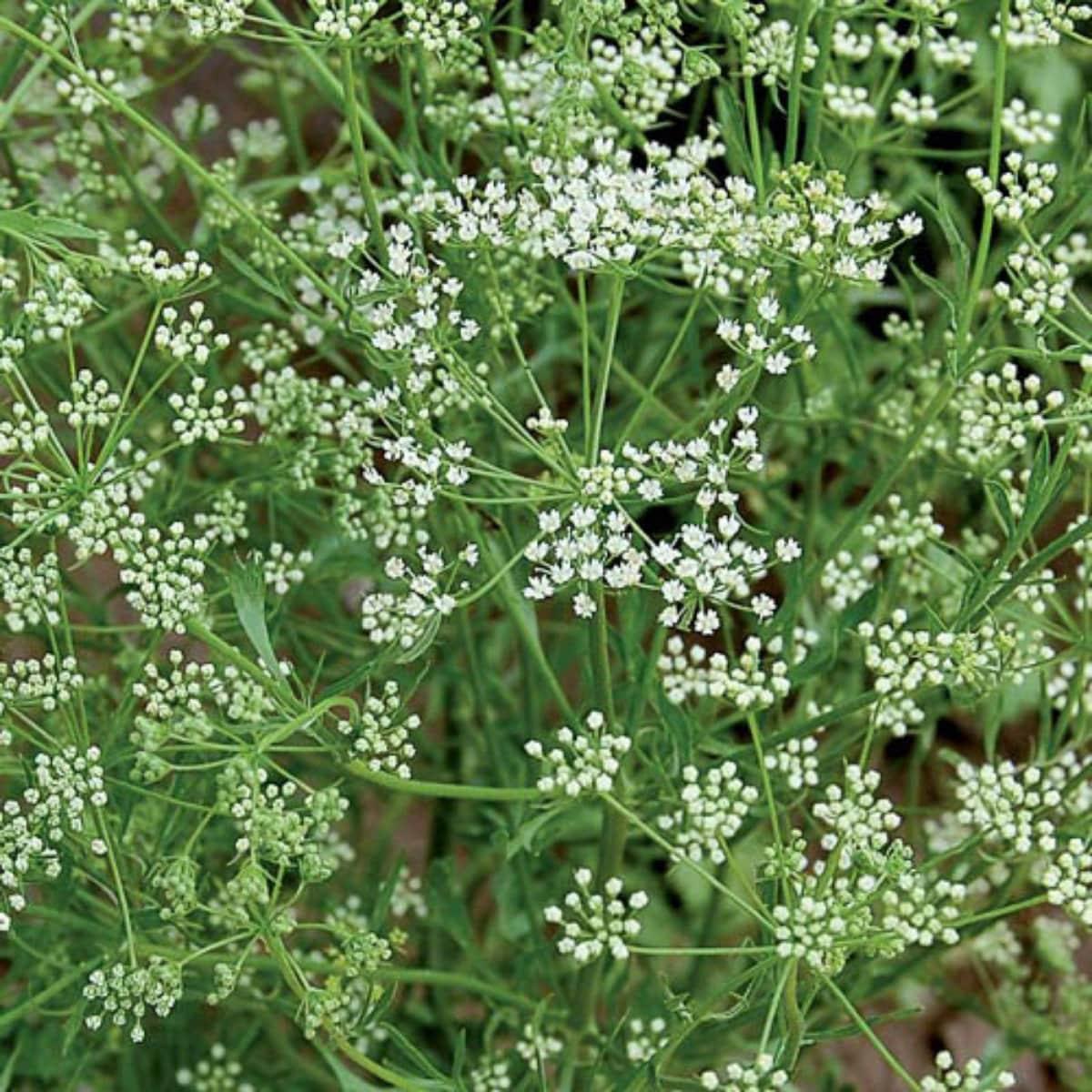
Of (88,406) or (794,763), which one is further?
(794,763)

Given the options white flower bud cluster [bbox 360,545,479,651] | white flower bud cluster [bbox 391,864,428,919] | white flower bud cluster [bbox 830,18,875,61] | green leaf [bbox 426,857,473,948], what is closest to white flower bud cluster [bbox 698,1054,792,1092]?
white flower bud cluster [bbox 360,545,479,651]

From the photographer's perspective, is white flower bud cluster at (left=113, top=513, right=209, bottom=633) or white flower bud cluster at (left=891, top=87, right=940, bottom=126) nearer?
white flower bud cluster at (left=113, top=513, right=209, bottom=633)

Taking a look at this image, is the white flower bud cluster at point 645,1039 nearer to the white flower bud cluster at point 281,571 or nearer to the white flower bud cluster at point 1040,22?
the white flower bud cluster at point 281,571

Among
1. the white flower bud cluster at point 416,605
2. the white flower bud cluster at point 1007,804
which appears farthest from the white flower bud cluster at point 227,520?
the white flower bud cluster at point 1007,804

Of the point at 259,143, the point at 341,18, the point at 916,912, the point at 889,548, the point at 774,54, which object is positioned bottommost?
the point at 916,912

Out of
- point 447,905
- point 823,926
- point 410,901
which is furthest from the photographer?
point 410,901

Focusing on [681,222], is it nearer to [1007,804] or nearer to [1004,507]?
[1004,507]

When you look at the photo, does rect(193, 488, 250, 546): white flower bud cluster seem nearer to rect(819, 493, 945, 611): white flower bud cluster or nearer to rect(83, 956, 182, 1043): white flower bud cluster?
rect(83, 956, 182, 1043): white flower bud cluster

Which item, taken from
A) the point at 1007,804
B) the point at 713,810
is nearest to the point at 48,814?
the point at 713,810
